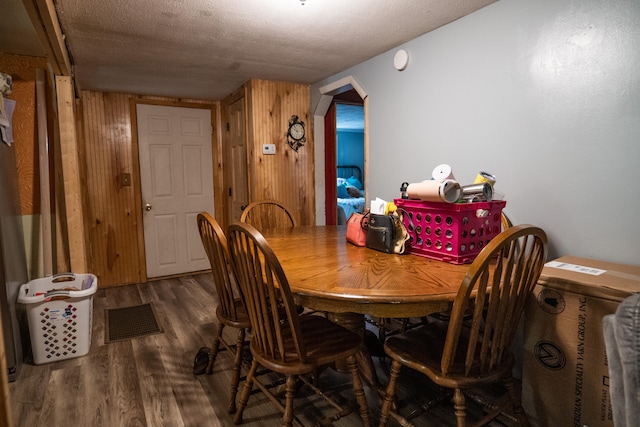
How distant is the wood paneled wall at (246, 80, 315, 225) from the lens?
3.52 meters

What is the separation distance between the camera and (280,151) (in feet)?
12.0

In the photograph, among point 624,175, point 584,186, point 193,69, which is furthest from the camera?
point 193,69

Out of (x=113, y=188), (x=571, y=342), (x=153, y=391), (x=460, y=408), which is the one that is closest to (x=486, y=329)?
(x=460, y=408)

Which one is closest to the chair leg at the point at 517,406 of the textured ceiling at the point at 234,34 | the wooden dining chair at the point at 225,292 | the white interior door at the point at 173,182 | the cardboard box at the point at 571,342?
the cardboard box at the point at 571,342

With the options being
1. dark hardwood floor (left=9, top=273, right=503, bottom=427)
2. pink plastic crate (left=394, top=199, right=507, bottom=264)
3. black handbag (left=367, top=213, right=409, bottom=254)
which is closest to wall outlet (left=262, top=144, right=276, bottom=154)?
dark hardwood floor (left=9, top=273, right=503, bottom=427)

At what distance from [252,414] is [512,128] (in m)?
1.96

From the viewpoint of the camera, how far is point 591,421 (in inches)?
55.2

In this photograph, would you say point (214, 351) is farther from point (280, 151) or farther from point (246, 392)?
point (280, 151)

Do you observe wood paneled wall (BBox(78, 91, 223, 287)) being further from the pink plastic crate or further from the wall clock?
the pink plastic crate

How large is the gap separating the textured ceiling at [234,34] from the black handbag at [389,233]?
1.17 metres

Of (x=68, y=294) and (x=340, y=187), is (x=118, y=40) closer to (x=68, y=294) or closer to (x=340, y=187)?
(x=68, y=294)

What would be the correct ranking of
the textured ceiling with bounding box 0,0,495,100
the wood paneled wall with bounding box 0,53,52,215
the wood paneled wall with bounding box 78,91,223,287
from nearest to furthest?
the textured ceiling with bounding box 0,0,495,100
the wood paneled wall with bounding box 0,53,52,215
the wood paneled wall with bounding box 78,91,223,287

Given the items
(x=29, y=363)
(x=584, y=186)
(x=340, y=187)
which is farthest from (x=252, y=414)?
(x=340, y=187)

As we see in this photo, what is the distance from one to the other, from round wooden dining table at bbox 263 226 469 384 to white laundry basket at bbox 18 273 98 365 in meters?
1.42
